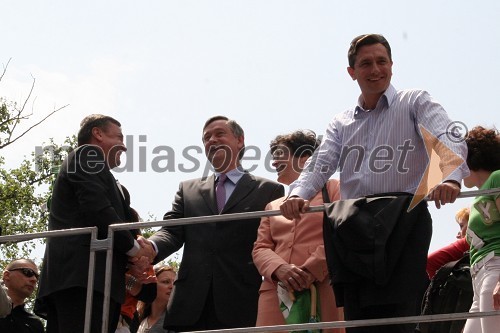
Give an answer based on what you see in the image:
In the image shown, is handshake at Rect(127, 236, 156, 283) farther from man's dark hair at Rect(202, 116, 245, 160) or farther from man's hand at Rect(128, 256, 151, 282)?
man's dark hair at Rect(202, 116, 245, 160)

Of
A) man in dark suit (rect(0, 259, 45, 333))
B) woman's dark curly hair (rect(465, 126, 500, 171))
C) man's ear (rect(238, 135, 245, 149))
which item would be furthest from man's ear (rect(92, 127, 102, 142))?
woman's dark curly hair (rect(465, 126, 500, 171))

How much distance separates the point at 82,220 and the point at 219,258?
0.97 metres

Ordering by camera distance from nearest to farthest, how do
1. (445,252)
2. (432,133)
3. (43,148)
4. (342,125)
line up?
1. (432,133)
2. (342,125)
3. (445,252)
4. (43,148)

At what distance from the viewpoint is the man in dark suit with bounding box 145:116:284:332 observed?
6527 mm

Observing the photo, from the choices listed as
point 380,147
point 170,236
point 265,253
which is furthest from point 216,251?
point 380,147

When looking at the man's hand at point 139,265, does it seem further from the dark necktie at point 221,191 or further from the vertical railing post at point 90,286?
the dark necktie at point 221,191

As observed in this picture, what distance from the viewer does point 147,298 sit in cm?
688

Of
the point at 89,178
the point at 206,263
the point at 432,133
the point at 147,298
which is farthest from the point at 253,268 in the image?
the point at 432,133

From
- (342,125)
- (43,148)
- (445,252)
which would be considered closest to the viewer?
(342,125)

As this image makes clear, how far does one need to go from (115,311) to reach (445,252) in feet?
7.66

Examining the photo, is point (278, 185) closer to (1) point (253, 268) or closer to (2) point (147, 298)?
(1) point (253, 268)

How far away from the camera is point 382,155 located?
5.58 metres

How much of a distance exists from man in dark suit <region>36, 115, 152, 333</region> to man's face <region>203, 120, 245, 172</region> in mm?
894

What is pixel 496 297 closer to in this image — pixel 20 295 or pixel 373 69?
pixel 373 69
